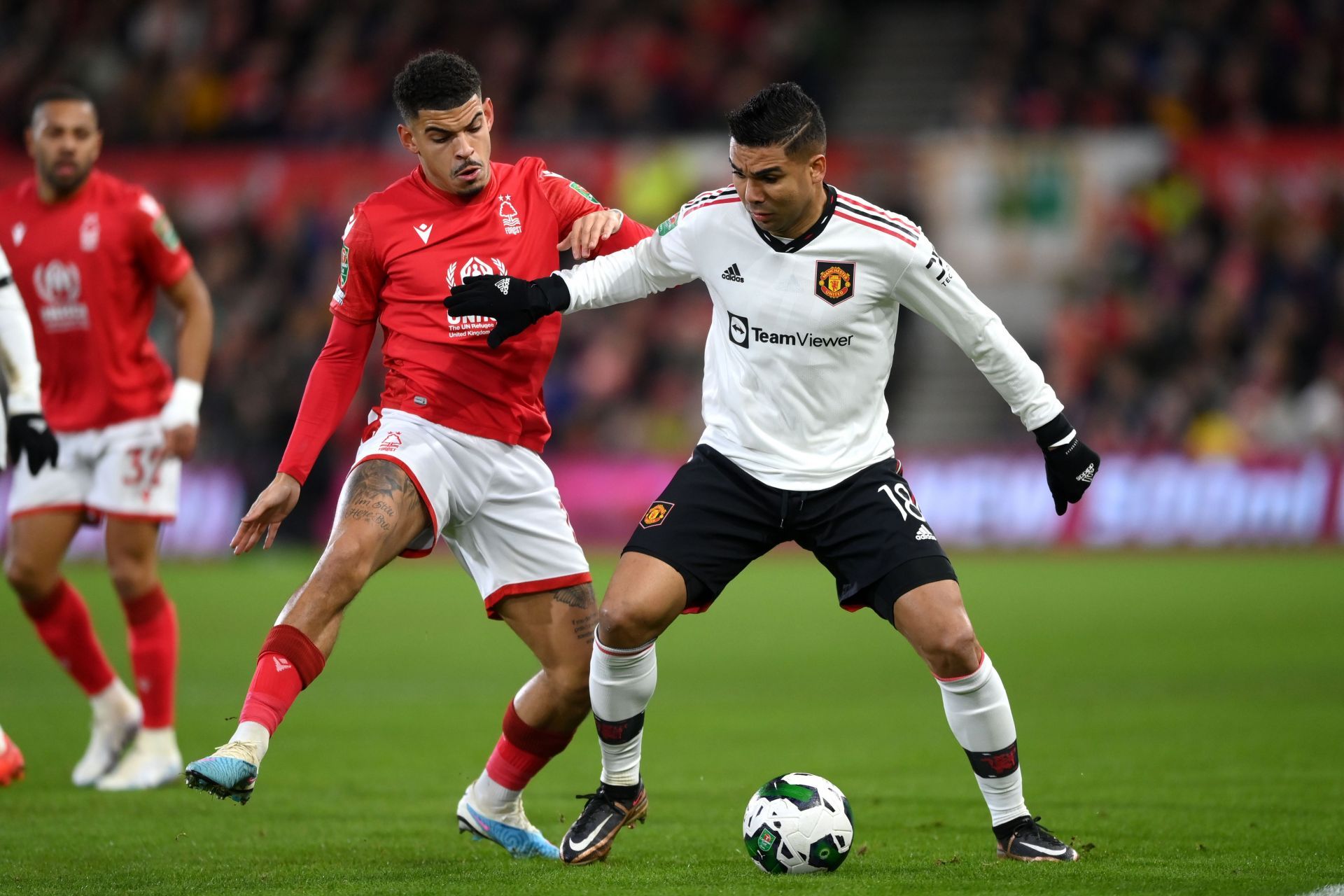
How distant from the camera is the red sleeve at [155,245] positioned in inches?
303

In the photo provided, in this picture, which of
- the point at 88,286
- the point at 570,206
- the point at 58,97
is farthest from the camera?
the point at 88,286

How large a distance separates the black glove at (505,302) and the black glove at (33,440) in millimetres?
2057

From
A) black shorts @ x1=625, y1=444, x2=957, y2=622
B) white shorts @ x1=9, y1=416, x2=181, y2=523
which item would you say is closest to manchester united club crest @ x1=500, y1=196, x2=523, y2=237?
black shorts @ x1=625, y1=444, x2=957, y2=622

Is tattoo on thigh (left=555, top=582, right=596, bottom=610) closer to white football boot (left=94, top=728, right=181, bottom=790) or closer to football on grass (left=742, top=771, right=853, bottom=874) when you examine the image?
football on grass (left=742, top=771, right=853, bottom=874)

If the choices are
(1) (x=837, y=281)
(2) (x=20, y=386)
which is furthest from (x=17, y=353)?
(1) (x=837, y=281)

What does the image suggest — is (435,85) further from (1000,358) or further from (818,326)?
(1000,358)

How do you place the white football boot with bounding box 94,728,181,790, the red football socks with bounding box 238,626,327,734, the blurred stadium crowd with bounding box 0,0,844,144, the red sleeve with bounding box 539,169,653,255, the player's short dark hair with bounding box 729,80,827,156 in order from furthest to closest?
1. the blurred stadium crowd with bounding box 0,0,844,144
2. the white football boot with bounding box 94,728,181,790
3. the red sleeve with bounding box 539,169,653,255
4. the player's short dark hair with bounding box 729,80,827,156
5. the red football socks with bounding box 238,626,327,734

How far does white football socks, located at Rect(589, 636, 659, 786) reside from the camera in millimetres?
5629

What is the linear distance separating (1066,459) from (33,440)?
13.0ft

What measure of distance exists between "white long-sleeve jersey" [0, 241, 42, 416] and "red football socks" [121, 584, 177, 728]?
1295 millimetres

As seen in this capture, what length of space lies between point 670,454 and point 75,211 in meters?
12.3

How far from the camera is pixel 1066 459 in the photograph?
5594 mm

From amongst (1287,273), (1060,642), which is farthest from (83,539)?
(1287,273)

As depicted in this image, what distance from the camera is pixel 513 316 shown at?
5.60 m
